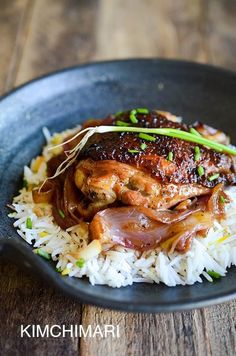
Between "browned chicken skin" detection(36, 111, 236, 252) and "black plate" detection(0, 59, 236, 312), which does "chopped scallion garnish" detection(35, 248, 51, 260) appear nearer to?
"browned chicken skin" detection(36, 111, 236, 252)

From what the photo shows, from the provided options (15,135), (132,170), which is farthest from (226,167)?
(15,135)

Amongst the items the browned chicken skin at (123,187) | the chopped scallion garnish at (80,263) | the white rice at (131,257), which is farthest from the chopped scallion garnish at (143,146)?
the chopped scallion garnish at (80,263)

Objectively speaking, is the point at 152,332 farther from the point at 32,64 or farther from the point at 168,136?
the point at 32,64

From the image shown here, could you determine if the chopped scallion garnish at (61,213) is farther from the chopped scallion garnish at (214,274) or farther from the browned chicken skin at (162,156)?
Result: the chopped scallion garnish at (214,274)

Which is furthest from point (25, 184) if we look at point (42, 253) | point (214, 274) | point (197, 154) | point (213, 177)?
point (214, 274)

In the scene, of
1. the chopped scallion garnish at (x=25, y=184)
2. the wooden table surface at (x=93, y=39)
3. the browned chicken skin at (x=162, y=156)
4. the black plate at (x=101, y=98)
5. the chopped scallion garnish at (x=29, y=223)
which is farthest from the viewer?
the black plate at (x=101, y=98)

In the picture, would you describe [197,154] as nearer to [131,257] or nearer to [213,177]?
[213,177]

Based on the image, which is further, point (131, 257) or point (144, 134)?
point (144, 134)

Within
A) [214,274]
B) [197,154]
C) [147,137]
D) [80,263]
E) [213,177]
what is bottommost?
[214,274]

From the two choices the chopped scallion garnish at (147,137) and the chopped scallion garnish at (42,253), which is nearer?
the chopped scallion garnish at (42,253)
